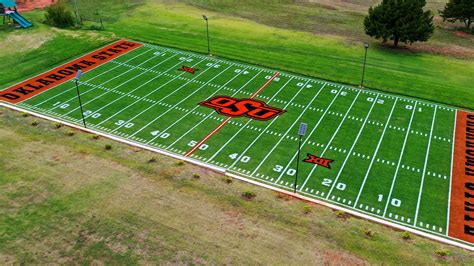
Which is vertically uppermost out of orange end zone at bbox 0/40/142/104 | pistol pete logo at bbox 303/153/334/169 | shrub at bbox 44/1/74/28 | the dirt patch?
shrub at bbox 44/1/74/28

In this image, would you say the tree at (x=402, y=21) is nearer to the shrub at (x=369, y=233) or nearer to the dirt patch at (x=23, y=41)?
the shrub at (x=369, y=233)

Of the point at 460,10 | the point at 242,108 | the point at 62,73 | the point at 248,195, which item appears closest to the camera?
the point at 248,195

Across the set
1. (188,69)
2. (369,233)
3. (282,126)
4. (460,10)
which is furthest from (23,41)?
(460,10)

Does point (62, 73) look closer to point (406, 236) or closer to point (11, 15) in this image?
point (11, 15)

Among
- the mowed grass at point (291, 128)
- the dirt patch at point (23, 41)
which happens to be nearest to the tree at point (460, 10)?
the mowed grass at point (291, 128)

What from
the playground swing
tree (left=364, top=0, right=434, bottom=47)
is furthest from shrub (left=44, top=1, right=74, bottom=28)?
tree (left=364, top=0, right=434, bottom=47)

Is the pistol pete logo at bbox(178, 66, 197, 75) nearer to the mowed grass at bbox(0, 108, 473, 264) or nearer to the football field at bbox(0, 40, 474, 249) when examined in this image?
the football field at bbox(0, 40, 474, 249)

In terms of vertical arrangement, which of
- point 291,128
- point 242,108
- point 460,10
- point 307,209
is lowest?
point 307,209
